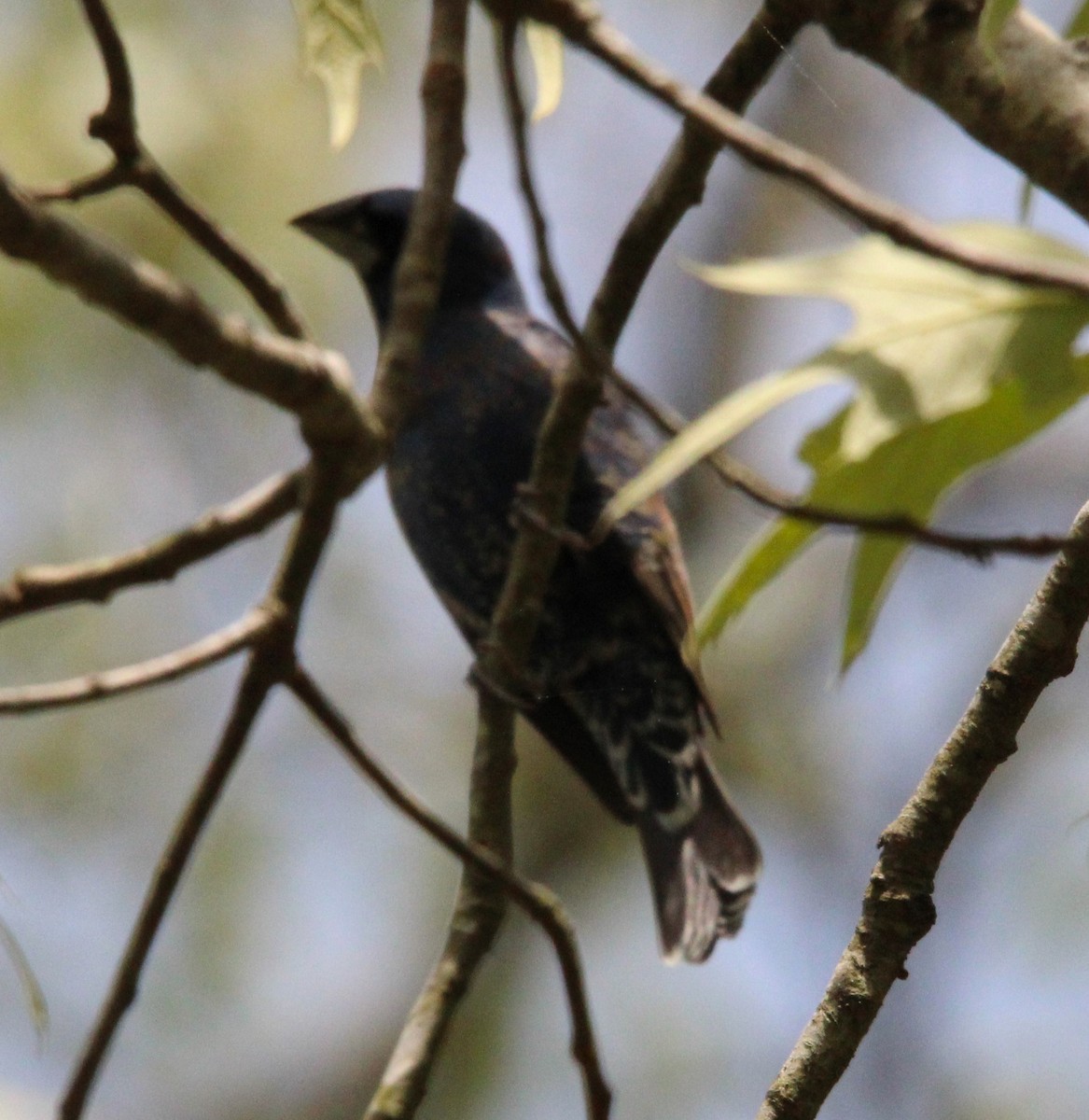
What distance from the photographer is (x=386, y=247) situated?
4328 mm

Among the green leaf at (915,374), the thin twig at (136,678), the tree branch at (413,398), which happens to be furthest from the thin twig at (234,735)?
the green leaf at (915,374)

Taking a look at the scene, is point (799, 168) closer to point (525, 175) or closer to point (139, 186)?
point (525, 175)

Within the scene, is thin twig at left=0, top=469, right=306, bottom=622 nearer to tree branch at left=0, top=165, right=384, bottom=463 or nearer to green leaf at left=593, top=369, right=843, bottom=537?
tree branch at left=0, top=165, right=384, bottom=463

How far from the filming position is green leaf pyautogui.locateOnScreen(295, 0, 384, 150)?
80.4 inches

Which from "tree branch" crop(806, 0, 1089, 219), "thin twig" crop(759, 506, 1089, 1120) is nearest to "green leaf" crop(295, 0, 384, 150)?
"tree branch" crop(806, 0, 1089, 219)

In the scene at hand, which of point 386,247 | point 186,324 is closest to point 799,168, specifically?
point 186,324

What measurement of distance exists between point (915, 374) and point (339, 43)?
4.05ft

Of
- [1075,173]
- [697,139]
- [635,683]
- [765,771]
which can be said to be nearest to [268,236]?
[635,683]

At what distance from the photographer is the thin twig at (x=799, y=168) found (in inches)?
40.9

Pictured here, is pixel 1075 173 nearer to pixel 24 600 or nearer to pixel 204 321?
pixel 204 321

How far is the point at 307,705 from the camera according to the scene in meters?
1.35

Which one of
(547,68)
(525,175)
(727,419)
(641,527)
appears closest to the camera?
(727,419)

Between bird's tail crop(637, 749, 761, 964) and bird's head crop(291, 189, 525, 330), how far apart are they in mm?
1526

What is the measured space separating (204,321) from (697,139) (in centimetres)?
127
